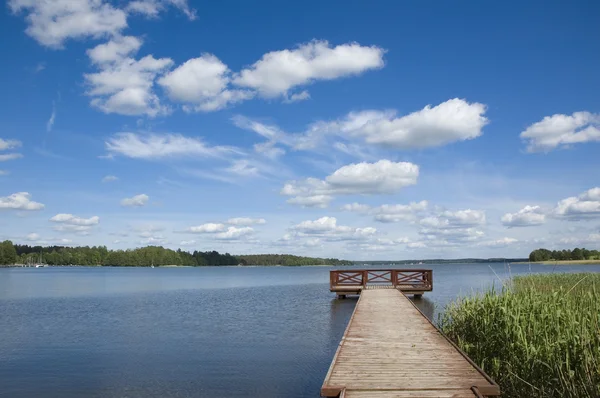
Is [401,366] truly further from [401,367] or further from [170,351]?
[170,351]

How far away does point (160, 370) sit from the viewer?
12.8 m

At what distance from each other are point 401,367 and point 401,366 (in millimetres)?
72

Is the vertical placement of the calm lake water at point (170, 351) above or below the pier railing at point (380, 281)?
below

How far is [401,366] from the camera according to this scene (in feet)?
27.5

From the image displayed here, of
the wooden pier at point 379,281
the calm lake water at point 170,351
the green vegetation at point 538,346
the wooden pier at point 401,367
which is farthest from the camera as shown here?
the wooden pier at point 379,281

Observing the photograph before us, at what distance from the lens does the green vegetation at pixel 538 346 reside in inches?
282

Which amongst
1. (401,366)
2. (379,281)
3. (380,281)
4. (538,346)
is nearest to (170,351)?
(401,366)

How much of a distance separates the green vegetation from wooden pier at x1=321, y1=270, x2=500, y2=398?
806 mm

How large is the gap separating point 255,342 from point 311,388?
6.03 m

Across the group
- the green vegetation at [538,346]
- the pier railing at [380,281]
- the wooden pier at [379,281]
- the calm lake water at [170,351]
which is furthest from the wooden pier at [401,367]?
the pier railing at [380,281]

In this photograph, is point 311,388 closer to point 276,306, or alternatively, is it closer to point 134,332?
point 134,332

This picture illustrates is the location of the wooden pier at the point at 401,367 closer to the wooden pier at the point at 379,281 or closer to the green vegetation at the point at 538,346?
the green vegetation at the point at 538,346

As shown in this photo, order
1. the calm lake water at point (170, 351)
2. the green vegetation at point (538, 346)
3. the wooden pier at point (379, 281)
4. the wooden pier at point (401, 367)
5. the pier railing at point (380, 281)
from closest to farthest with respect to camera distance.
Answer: the wooden pier at point (401, 367) → the green vegetation at point (538, 346) → the calm lake water at point (170, 351) → the wooden pier at point (379, 281) → the pier railing at point (380, 281)

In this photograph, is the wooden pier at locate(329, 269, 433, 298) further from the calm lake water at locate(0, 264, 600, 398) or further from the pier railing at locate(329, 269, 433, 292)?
the calm lake water at locate(0, 264, 600, 398)
